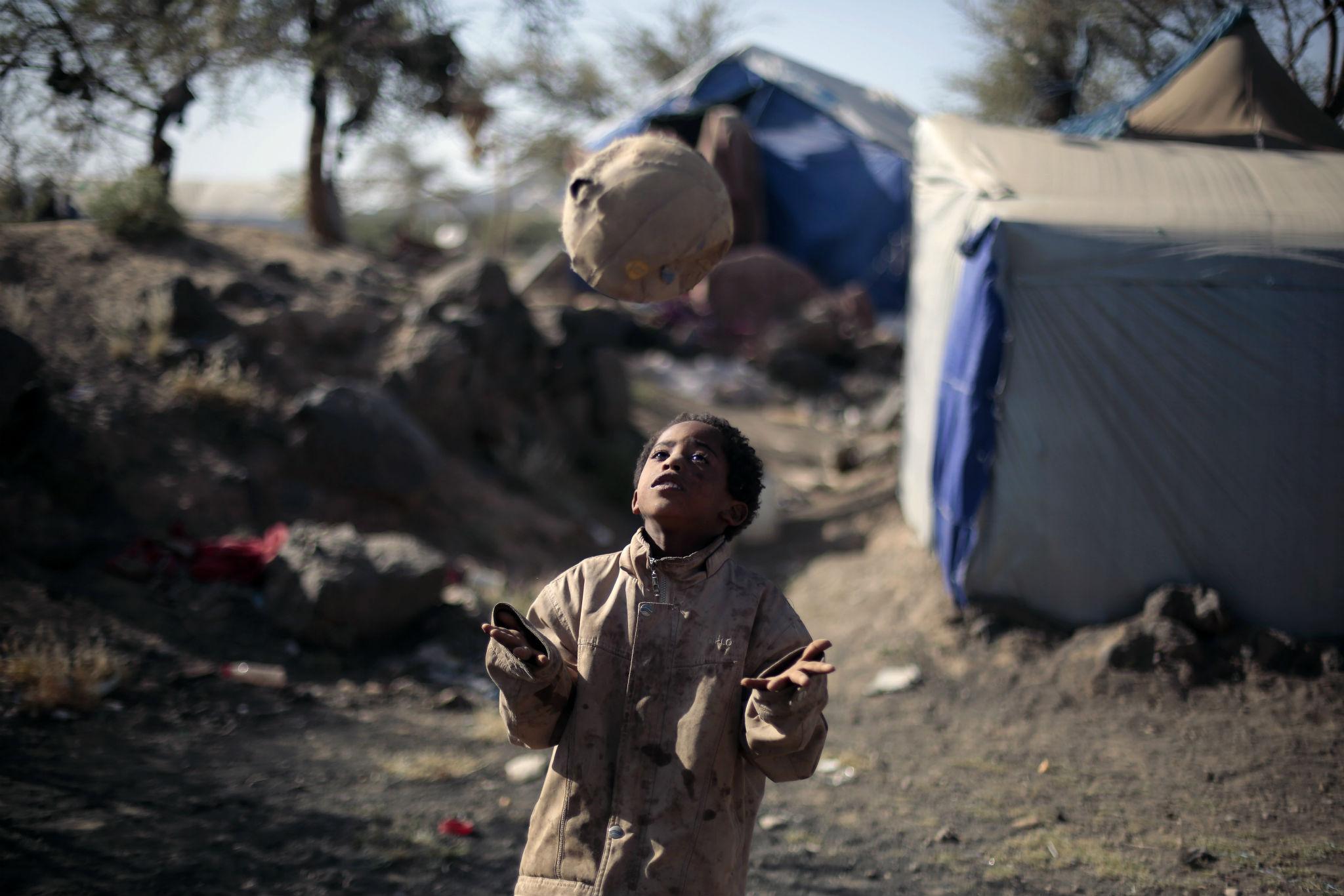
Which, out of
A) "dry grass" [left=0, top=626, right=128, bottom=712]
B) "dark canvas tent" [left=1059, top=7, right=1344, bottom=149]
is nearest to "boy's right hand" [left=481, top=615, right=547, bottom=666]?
"dry grass" [left=0, top=626, right=128, bottom=712]

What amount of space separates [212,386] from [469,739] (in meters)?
3.76

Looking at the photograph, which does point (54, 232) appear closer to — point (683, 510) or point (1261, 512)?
point (683, 510)

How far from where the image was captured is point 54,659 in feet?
14.9

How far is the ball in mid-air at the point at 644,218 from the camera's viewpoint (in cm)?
315

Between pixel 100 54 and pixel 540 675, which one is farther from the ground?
pixel 100 54

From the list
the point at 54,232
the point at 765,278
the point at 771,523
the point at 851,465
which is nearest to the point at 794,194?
the point at 765,278

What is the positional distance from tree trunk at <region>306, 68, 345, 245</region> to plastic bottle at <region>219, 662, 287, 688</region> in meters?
7.58

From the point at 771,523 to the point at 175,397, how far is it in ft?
16.1

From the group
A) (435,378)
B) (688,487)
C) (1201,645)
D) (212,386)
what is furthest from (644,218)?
(435,378)

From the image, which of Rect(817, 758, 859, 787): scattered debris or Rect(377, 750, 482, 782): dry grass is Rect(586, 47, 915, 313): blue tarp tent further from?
Rect(377, 750, 482, 782): dry grass

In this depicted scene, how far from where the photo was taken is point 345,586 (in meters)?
5.72

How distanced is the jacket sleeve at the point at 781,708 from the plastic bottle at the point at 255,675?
3.96 m

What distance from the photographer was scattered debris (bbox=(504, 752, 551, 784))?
4.57 meters

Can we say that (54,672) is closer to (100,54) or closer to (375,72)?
(100,54)
